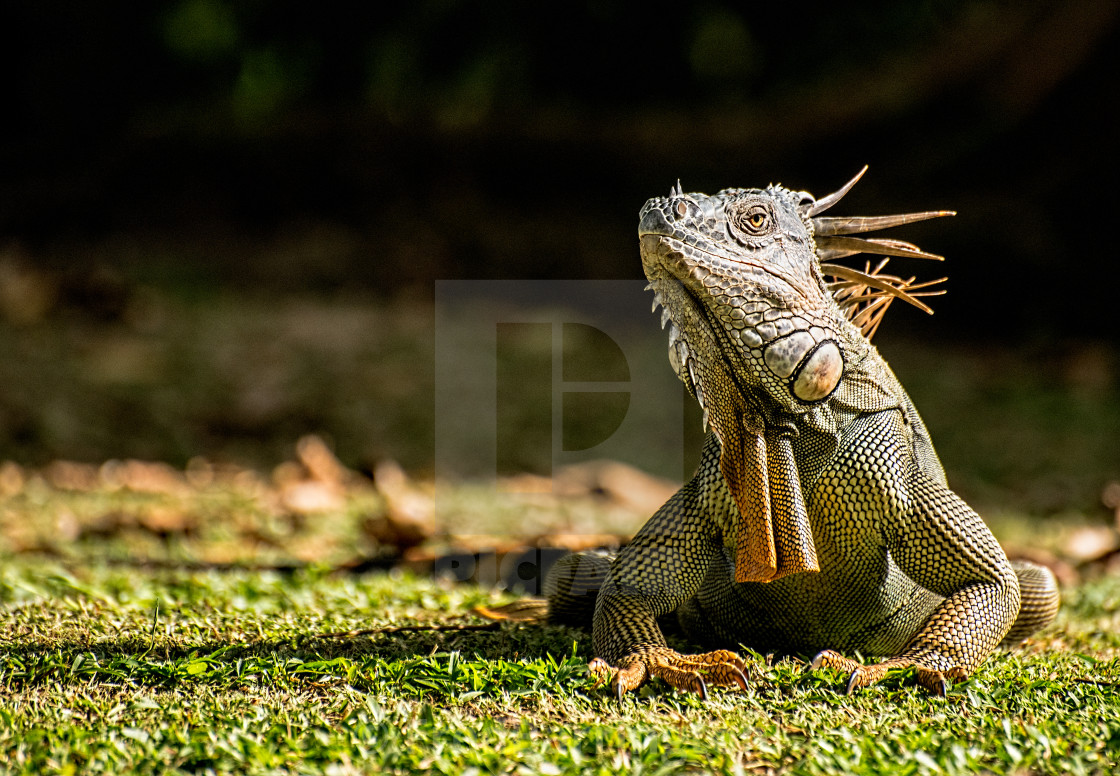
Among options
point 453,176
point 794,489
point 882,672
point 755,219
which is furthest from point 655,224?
point 453,176

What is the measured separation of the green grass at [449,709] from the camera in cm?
208

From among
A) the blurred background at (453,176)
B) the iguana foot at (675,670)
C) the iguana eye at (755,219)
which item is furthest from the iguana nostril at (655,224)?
the blurred background at (453,176)

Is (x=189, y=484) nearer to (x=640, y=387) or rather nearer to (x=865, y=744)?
(x=640, y=387)

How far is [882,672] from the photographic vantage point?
253 cm

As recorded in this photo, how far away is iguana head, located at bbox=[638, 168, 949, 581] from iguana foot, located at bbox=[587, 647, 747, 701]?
10.4 inches

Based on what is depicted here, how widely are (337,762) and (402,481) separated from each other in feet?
17.2

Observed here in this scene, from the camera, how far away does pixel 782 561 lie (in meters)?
2.65

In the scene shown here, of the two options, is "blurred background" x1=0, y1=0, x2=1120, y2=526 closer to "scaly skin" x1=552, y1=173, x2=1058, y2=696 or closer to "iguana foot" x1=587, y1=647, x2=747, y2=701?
"scaly skin" x1=552, y1=173, x2=1058, y2=696

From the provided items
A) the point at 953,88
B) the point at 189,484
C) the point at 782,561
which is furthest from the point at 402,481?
the point at 953,88

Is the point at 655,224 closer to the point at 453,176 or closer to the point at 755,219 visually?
the point at 755,219

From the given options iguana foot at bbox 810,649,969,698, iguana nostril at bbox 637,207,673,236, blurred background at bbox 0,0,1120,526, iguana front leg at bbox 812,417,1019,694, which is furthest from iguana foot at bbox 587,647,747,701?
blurred background at bbox 0,0,1120,526

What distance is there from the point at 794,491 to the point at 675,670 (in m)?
0.58

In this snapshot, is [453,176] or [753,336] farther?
[453,176]

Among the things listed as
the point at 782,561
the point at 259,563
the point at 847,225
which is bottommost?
the point at 259,563
